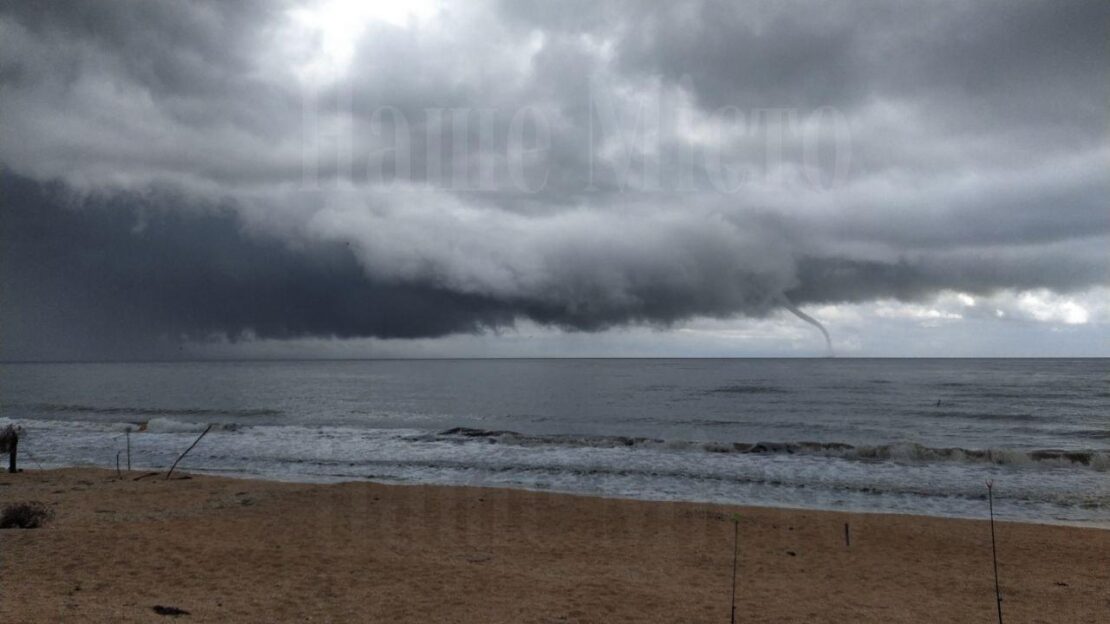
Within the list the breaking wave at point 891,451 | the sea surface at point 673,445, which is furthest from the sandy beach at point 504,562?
the breaking wave at point 891,451

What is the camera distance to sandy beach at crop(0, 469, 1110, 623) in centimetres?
948

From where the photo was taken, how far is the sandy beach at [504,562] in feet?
31.1

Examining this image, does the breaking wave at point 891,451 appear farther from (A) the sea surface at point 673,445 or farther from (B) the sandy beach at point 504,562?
(B) the sandy beach at point 504,562

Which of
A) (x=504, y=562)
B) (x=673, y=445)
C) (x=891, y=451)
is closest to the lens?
(x=504, y=562)

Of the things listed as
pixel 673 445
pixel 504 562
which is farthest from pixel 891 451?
pixel 504 562

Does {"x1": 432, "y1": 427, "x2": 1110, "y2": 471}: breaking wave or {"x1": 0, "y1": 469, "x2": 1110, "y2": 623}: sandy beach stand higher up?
{"x1": 0, "y1": 469, "x2": 1110, "y2": 623}: sandy beach

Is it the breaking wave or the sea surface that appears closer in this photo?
the sea surface

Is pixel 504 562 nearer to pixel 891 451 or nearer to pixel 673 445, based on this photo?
pixel 673 445

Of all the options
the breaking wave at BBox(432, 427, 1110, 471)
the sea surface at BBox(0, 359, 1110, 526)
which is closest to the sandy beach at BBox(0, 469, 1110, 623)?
the sea surface at BBox(0, 359, 1110, 526)

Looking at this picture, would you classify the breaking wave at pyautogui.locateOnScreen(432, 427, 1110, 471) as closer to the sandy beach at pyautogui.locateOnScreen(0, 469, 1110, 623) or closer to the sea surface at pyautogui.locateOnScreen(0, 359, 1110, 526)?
the sea surface at pyautogui.locateOnScreen(0, 359, 1110, 526)

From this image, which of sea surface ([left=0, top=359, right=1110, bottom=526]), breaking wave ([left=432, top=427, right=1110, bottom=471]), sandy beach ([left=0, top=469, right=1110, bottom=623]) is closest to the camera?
sandy beach ([left=0, top=469, right=1110, bottom=623])

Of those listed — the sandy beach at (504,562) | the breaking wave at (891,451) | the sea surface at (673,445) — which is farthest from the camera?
the breaking wave at (891,451)

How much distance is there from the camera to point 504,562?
12.3 metres

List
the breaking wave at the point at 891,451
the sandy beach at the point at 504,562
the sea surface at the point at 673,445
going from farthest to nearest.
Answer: the breaking wave at the point at 891,451, the sea surface at the point at 673,445, the sandy beach at the point at 504,562
